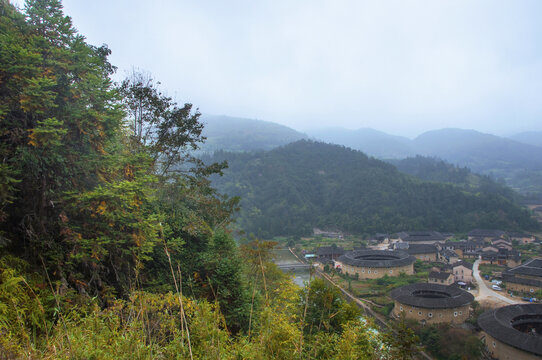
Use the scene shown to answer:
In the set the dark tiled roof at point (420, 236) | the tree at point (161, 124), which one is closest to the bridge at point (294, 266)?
the dark tiled roof at point (420, 236)

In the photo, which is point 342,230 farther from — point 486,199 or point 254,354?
point 254,354

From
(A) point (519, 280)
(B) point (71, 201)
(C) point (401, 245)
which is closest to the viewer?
(B) point (71, 201)

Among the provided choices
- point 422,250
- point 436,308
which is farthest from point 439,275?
point 422,250

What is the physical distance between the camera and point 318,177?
60875mm

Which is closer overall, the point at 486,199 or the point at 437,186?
the point at 486,199

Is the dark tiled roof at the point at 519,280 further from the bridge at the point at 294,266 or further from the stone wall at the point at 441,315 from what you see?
the bridge at the point at 294,266

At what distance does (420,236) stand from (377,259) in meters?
13.6

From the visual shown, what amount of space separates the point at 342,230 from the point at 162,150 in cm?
3842

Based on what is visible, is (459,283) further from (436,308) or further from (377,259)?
(436,308)

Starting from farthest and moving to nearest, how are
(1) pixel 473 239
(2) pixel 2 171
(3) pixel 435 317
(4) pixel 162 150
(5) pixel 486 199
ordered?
(5) pixel 486 199 → (1) pixel 473 239 → (3) pixel 435 317 → (4) pixel 162 150 → (2) pixel 2 171

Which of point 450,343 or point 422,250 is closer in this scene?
point 450,343

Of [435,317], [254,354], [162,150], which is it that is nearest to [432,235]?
[435,317]

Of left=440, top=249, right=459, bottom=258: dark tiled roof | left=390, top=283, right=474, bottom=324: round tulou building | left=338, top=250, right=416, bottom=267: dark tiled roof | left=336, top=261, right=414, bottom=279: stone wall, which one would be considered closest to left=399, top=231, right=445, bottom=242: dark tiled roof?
left=440, top=249, right=459, bottom=258: dark tiled roof

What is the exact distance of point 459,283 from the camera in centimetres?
1981
